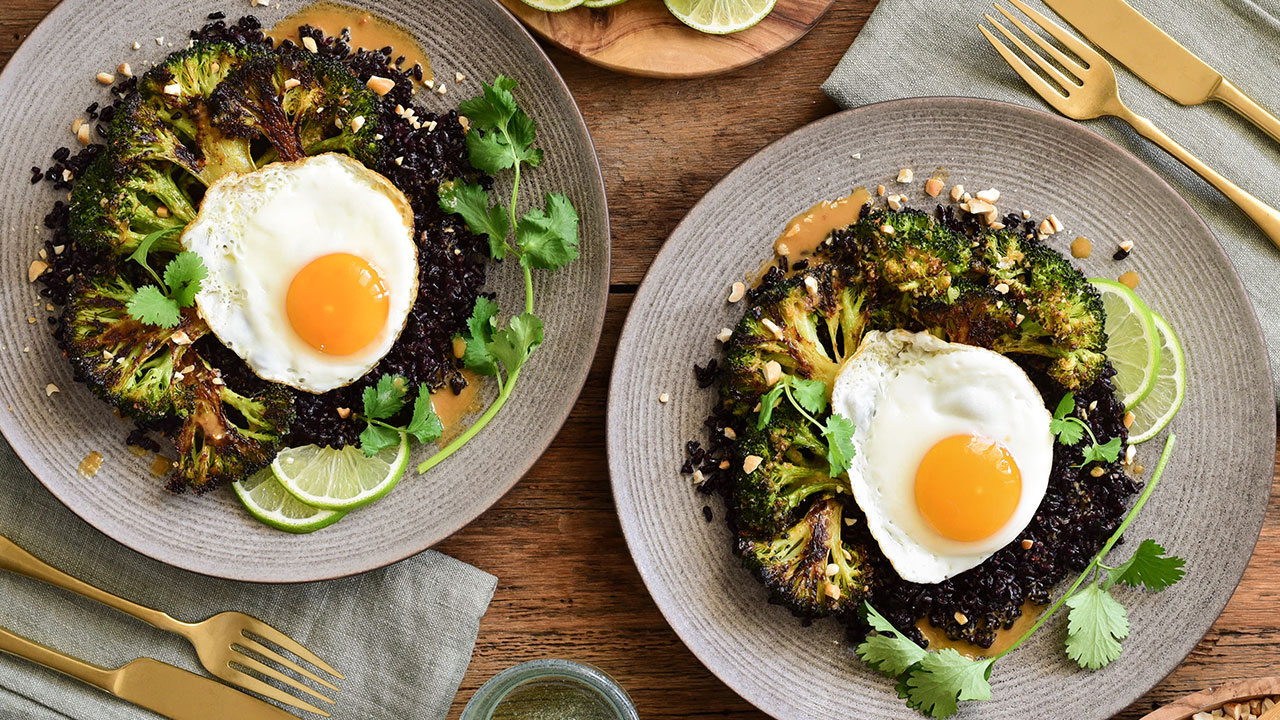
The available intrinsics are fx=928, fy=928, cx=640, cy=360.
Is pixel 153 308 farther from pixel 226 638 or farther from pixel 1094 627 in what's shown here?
pixel 1094 627

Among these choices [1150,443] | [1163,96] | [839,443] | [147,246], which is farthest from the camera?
[1163,96]

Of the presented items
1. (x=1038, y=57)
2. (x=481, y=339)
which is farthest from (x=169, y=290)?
(x=1038, y=57)

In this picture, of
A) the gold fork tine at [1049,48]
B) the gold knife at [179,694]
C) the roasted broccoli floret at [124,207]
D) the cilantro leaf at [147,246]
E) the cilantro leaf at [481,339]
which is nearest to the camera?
the cilantro leaf at [147,246]

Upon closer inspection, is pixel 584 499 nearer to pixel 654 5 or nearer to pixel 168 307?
pixel 168 307

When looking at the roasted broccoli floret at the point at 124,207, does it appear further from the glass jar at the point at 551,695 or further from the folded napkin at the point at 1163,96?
the folded napkin at the point at 1163,96

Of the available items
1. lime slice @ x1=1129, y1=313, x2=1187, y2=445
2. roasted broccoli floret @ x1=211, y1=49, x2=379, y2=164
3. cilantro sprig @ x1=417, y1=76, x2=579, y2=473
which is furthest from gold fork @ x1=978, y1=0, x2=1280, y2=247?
roasted broccoli floret @ x1=211, y1=49, x2=379, y2=164

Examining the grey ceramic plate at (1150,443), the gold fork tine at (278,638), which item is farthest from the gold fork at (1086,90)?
the gold fork tine at (278,638)

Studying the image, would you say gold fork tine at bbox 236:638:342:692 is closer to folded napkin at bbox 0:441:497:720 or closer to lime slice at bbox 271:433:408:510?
folded napkin at bbox 0:441:497:720
